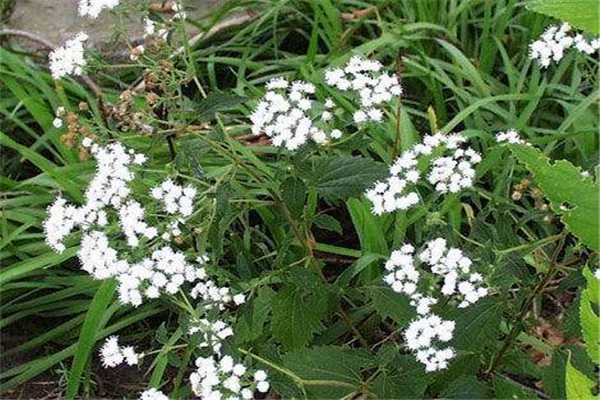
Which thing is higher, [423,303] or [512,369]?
[423,303]

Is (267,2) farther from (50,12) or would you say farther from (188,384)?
(188,384)

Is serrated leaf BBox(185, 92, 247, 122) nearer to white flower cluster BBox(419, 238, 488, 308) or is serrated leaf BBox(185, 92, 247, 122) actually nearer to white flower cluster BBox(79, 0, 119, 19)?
white flower cluster BBox(79, 0, 119, 19)

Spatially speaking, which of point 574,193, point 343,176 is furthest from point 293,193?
point 574,193

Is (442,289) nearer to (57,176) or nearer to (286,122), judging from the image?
(286,122)

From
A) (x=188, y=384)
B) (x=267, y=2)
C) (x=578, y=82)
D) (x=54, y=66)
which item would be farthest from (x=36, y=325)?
(x=578, y=82)

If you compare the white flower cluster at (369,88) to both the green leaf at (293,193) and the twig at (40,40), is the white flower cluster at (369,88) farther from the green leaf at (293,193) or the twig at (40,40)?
the twig at (40,40)

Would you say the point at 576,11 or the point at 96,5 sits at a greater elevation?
the point at 576,11
